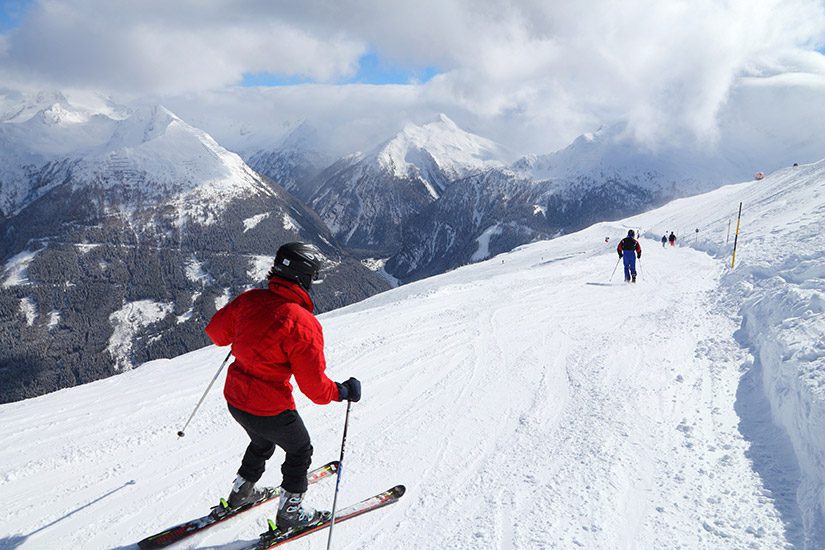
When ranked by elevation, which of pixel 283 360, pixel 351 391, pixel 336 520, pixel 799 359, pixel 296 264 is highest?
pixel 296 264

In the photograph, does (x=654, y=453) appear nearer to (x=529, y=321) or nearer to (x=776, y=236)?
(x=529, y=321)

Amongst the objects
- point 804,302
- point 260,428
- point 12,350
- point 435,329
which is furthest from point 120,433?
point 12,350

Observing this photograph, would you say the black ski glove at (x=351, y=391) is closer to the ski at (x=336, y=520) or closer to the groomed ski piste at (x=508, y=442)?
the ski at (x=336, y=520)

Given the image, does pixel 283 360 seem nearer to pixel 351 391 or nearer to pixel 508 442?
pixel 351 391

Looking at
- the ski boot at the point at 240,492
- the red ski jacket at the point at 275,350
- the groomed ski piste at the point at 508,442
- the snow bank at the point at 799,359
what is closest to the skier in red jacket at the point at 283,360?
the red ski jacket at the point at 275,350

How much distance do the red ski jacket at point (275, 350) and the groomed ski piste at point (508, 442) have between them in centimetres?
156

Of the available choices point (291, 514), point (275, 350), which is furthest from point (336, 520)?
point (275, 350)

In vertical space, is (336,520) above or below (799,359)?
above

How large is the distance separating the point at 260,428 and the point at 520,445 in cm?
351

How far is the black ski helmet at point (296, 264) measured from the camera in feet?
14.1

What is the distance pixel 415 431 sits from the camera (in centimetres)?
692

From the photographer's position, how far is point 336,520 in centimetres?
498

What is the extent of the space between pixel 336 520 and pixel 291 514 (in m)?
0.49

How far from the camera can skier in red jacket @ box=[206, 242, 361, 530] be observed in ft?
13.8
